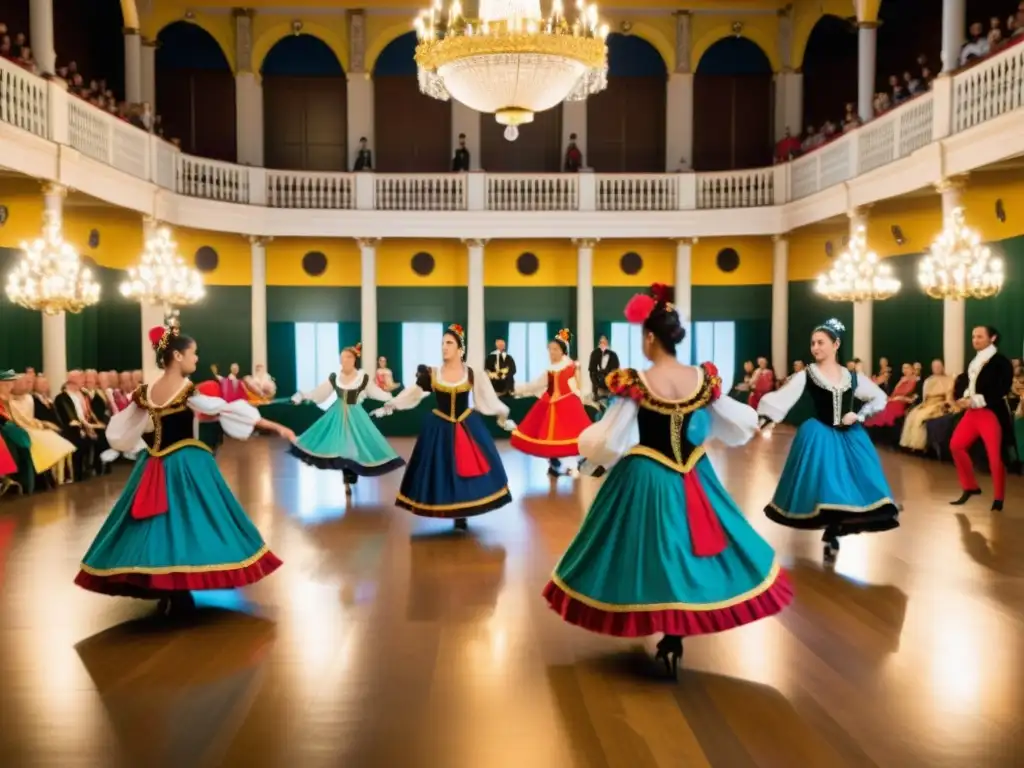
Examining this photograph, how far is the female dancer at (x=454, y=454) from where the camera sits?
28.7 ft

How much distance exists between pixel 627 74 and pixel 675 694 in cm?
1931

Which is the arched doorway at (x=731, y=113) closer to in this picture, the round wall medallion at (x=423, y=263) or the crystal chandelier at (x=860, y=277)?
the round wall medallion at (x=423, y=263)

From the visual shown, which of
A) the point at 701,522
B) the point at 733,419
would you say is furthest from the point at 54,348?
the point at 701,522

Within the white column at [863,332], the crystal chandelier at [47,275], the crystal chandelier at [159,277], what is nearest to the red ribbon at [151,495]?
the crystal chandelier at [47,275]

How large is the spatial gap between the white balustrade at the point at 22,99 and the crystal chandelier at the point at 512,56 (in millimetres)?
5721

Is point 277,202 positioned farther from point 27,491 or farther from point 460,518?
point 460,518

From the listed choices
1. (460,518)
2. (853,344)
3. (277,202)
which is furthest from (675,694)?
(277,202)

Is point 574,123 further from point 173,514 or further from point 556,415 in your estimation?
point 173,514

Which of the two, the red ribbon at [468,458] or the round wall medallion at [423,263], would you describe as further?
the round wall medallion at [423,263]

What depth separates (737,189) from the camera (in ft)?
68.2

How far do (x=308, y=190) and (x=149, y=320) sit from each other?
14.2ft

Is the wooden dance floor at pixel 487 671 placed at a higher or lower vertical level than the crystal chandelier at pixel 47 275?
lower

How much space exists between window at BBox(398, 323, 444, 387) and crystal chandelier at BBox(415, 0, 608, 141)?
12.6 meters

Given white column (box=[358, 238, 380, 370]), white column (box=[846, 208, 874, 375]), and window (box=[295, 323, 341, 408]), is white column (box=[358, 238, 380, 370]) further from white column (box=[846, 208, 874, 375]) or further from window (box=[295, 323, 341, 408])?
white column (box=[846, 208, 874, 375])
